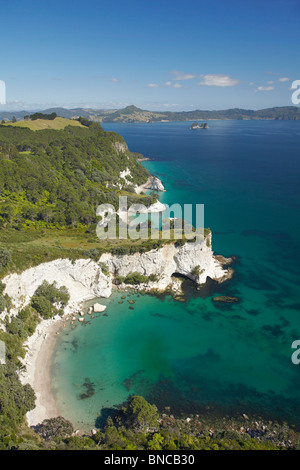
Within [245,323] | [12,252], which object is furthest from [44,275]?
[245,323]

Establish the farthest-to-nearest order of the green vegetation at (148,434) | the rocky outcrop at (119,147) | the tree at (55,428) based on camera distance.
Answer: the rocky outcrop at (119,147) < the tree at (55,428) < the green vegetation at (148,434)

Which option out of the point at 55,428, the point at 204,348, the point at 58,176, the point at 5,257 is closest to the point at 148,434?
the point at 55,428

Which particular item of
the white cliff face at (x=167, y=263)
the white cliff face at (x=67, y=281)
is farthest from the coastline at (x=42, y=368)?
the white cliff face at (x=167, y=263)

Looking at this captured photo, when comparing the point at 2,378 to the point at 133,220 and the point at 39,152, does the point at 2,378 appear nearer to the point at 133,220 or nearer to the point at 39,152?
the point at 133,220

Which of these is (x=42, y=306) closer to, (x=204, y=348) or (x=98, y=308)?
(x=98, y=308)

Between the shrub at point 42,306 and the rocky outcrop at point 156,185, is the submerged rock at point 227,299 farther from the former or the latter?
the rocky outcrop at point 156,185

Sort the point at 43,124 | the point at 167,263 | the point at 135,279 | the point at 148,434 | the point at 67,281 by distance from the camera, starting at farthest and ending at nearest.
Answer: the point at 43,124, the point at 167,263, the point at 135,279, the point at 67,281, the point at 148,434
